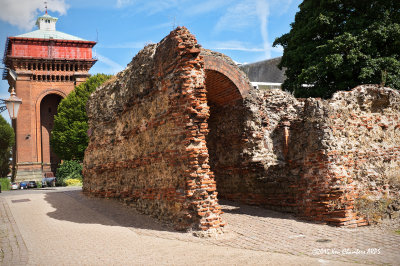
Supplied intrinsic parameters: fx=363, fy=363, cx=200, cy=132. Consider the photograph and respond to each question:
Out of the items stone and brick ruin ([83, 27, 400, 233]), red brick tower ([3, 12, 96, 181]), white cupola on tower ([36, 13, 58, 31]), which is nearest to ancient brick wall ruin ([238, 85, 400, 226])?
stone and brick ruin ([83, 27, 400, 233])

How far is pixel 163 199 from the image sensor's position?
29.0 ft

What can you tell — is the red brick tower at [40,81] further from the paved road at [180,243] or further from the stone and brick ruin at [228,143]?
the paved road at [180,243]

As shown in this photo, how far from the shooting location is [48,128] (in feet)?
144

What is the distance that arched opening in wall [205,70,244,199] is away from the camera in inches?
451

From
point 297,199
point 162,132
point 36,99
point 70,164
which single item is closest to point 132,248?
point 162,132

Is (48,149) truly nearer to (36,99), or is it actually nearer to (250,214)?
(36,99)

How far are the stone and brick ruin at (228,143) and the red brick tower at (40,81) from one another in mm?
Answer: 31977

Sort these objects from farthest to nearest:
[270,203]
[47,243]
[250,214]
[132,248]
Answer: [270,203] < [250,214] < [47,243] < [132,248]

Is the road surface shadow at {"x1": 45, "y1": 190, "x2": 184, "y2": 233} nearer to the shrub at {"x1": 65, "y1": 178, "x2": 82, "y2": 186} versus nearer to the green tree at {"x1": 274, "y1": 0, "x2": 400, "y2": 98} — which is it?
the green tree at {"x1": 274, "y1": 0, "x2": 400, "y2": 98}

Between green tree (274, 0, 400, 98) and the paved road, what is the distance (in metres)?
9.29

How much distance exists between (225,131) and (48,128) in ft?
122

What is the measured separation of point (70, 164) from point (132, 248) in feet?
83.9

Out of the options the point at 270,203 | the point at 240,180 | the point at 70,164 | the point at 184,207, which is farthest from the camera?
the point at 70,164

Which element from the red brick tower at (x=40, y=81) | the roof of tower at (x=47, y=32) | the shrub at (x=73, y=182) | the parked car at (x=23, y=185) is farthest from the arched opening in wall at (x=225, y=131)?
the roof of tower at (x=47, y=32)
